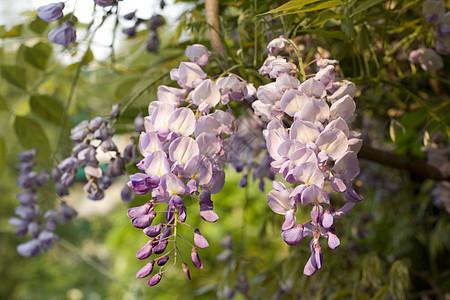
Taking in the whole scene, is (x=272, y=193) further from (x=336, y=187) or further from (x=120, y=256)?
(x=120, y=256)

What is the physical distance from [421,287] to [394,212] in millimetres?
162

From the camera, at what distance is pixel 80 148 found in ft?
1.35

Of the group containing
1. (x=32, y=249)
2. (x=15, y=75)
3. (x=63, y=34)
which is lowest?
(x=32, y=249)

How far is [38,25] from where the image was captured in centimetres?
60

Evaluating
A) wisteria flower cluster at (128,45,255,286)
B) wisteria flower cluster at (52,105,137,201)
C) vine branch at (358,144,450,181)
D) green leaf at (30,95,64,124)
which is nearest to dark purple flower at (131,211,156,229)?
wisteria flower cluster at (128,45,255,286)

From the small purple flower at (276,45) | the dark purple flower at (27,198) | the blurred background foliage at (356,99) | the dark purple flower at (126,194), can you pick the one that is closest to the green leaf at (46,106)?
the blurred background foliage at (356,99)

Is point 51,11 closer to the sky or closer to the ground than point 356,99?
closer to the sky

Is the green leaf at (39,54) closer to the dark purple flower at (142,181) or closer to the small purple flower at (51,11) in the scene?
the small purple flower at (51,11)

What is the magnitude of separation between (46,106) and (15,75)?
51mm

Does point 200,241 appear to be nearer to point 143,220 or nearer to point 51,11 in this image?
point 143,220

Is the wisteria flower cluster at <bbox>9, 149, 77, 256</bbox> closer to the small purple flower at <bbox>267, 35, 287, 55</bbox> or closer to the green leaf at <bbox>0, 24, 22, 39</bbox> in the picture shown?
the green leaf at <bbox>0, 24, 22, 39</bbox>

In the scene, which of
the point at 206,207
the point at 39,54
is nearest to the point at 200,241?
the point at 206,207

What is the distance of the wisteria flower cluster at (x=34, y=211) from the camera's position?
519 mm

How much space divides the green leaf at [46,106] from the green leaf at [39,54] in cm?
4
